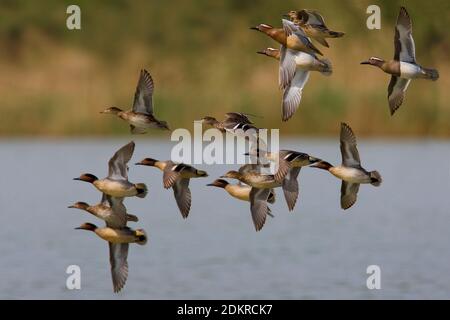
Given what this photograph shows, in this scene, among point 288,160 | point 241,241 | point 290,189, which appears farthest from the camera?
point 241,241

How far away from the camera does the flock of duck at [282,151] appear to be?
54.2 ft

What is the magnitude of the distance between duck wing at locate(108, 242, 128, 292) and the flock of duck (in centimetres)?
1

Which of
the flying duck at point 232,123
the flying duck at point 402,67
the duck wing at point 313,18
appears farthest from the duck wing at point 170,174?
the flying duck at point 402,67

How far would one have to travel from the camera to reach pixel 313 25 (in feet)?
56.7

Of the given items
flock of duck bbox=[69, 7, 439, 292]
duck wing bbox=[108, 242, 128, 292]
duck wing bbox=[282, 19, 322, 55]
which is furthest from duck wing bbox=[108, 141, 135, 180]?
duck wing bbox=[282, 19, 322, 55]

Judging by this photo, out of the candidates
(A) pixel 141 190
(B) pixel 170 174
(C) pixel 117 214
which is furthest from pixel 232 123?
(C) pixel 117 214

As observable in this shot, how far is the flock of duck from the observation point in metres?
16.5

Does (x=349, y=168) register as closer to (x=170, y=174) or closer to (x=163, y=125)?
(x=170, y=174)

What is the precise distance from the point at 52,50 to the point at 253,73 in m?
10.8

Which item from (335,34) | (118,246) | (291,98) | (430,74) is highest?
(335,34)

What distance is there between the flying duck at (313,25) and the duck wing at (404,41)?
798 millimetres

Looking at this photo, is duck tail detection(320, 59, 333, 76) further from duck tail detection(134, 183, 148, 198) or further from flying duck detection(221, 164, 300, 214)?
duck tail detection(134, 183, 148, 198)

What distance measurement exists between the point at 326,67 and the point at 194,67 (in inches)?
2002

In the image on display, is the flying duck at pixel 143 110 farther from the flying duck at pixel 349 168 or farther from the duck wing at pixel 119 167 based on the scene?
the flying duck at pixel 349 168
